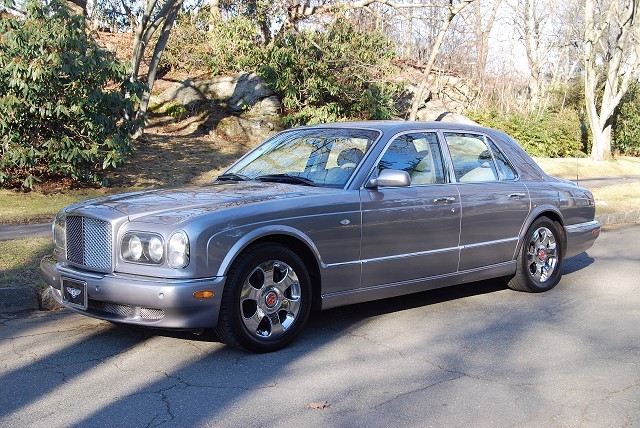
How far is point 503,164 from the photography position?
7.21 metres

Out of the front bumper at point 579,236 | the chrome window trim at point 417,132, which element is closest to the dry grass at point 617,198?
the front bumper at point 579,236

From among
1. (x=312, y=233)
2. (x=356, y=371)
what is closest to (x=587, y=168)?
(x=312, y=233)

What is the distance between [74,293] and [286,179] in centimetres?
189

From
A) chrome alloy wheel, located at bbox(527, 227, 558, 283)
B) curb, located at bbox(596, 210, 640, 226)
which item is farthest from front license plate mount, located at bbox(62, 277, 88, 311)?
curb, located at bbox(596, 210, 640, 226)

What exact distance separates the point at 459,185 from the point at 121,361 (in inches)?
128

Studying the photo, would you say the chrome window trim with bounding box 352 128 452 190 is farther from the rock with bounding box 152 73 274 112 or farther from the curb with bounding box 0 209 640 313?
the rock with bounding box 152 73 274 112

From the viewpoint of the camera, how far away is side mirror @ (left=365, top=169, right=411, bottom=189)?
18.8 feet

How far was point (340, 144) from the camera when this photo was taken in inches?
245

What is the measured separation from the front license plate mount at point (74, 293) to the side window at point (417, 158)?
2.48m

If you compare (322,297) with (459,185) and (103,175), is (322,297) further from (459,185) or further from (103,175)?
(103,175)

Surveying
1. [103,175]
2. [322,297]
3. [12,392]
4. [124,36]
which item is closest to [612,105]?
[124,36]

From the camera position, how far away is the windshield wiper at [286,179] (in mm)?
5943

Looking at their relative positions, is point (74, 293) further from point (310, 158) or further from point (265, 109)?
point (265, 109)

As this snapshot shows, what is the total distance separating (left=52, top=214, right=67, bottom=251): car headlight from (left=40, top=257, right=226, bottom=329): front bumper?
60cm
